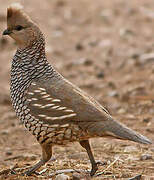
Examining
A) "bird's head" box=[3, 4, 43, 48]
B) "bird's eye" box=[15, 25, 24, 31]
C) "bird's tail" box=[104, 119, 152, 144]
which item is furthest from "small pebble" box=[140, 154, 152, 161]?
"bird's eye" box=[15, 25, 24, 31]

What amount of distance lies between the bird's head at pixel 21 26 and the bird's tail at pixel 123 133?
1651 millimetres

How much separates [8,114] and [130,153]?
3.54 m

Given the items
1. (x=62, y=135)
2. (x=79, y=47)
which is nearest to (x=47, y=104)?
(x=62, y=135)

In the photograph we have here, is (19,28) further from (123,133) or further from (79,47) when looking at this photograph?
(79,47)

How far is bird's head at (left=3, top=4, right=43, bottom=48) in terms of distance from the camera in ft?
22.5

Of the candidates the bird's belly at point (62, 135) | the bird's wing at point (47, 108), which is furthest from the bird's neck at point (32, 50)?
the bird's belly at point (62, 135)

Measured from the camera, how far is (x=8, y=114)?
10445mm

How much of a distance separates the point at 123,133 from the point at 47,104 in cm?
103

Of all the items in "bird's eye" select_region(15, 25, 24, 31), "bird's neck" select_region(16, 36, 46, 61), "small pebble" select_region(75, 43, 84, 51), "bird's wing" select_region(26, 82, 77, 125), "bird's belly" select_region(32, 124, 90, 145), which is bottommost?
"bird's belly" select_region(32, 124, 90, 145)

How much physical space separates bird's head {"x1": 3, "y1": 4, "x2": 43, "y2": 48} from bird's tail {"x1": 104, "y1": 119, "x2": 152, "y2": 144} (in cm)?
165

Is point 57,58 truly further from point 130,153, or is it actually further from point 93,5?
point 130,153

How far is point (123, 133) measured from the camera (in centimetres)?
602

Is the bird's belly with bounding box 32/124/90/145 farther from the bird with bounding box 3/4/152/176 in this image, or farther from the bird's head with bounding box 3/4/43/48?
the bird's head with bounding box 3/4/43/48

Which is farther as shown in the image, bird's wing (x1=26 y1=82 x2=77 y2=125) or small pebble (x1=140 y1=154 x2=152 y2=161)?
small pebble (x1=140 y1=154 x2=152 y2=161)
